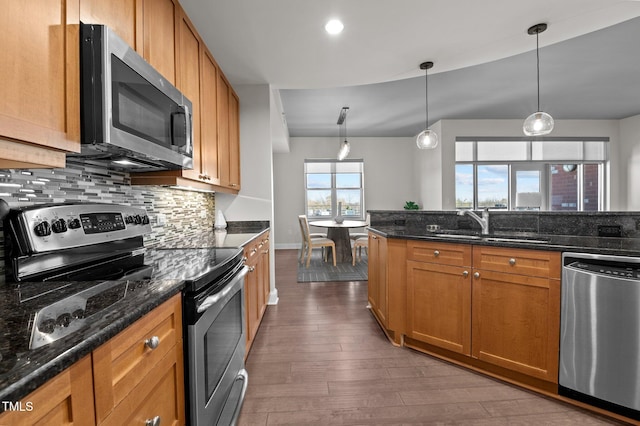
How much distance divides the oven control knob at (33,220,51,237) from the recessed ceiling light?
2.08 m

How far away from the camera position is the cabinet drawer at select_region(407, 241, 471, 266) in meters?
2.02

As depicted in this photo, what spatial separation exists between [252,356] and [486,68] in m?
4.28

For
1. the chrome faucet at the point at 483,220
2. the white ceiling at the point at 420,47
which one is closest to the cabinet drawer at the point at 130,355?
the white ceiling at the point at 420,47

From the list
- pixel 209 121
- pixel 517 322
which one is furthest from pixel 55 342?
Result: pixel 517 322

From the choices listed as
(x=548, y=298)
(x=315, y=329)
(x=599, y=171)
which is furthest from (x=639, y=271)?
(x=599, y=171)

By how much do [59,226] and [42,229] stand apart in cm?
6

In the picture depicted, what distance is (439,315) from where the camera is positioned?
Result: 7.03 feet

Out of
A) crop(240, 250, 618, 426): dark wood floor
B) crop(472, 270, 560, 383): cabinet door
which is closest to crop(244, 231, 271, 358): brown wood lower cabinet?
crop(240, 250, 618, 426): dark wood floor

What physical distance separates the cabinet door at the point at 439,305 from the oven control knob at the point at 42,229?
2.09 meters

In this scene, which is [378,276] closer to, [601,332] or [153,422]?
[601,332]

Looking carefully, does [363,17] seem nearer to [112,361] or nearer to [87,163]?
[87,163]

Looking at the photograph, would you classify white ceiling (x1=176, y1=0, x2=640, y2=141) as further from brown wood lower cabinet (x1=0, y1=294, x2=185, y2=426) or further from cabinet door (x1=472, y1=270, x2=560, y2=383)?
brown wood lower cabinet (x1=0, y1=294, x2=185, y2=426)

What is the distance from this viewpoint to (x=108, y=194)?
163cm

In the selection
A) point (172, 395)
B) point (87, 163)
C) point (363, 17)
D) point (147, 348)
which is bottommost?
point (172, 395)
